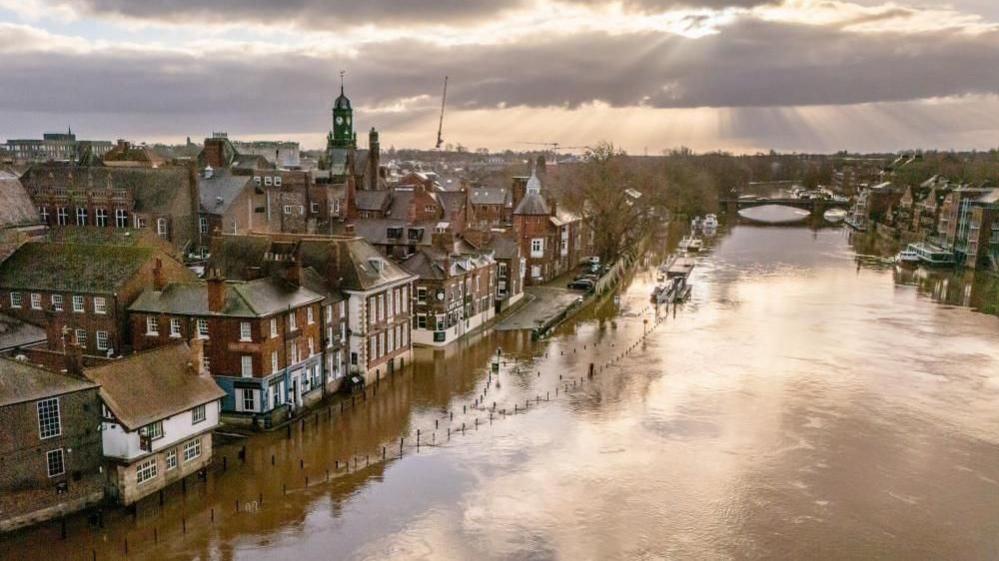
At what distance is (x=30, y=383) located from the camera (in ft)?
88.3

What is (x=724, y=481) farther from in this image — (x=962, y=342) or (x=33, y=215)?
(x=33, y=215)

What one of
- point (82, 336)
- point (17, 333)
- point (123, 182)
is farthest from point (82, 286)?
point (123, 182)

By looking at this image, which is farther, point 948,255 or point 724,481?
point 948,255

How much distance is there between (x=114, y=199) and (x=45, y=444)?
1494 inches

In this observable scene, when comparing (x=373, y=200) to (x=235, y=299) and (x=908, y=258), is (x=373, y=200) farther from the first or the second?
(x=908, y=258)

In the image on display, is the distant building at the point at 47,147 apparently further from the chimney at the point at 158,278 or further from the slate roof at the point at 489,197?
the chimney at the point at 158,278

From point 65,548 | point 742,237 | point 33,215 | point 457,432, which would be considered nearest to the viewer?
point 65,548

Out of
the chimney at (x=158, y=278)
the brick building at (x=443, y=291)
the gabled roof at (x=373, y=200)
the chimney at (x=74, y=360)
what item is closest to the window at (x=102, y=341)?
the chimney at (x=158, y=278)

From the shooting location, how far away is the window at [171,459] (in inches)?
1183

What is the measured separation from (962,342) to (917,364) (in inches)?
399

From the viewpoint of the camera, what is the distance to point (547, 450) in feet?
114

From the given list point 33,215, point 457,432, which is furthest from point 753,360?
point 33,215

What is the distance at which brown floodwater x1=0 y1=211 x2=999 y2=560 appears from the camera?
2655 centimetres

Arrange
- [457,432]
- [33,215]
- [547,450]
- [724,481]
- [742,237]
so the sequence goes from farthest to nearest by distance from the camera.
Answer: [742,237]
[33,215]
[457,432]
[547,450]
[724,481]
